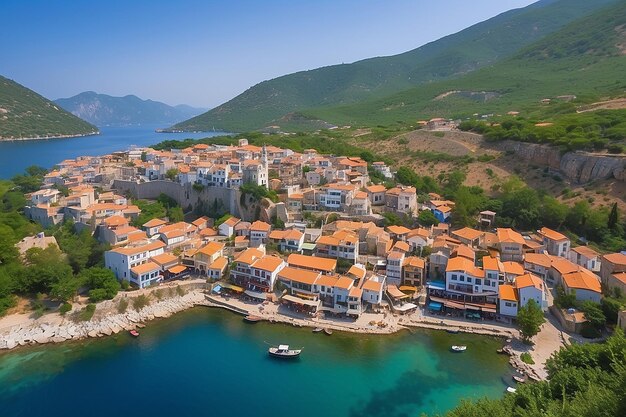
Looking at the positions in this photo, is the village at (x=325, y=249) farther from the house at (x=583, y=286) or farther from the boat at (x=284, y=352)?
the boat at (x=284, y=352)

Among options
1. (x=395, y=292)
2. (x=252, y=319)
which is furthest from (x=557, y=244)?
(x=252, y=319)

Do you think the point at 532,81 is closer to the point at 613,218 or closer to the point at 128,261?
the point at 613,218

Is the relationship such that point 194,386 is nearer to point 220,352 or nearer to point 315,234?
point 220,352

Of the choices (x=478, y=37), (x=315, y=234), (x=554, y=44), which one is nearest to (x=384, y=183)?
(x=315, y=234)

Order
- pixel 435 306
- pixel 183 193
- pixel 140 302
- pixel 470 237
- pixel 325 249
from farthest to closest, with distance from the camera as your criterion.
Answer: pixel 183 193 < pixel 470 237 < pixel 325 249 < pixel 140 302 < pixel 435 306

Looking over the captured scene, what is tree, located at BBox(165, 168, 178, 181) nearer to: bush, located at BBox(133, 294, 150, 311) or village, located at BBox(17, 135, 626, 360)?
village, located at BBox(17, 135, 626, 360)

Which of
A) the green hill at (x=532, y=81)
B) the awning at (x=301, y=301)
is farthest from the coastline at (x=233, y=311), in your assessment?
the green hill at (x=532, y=81)
